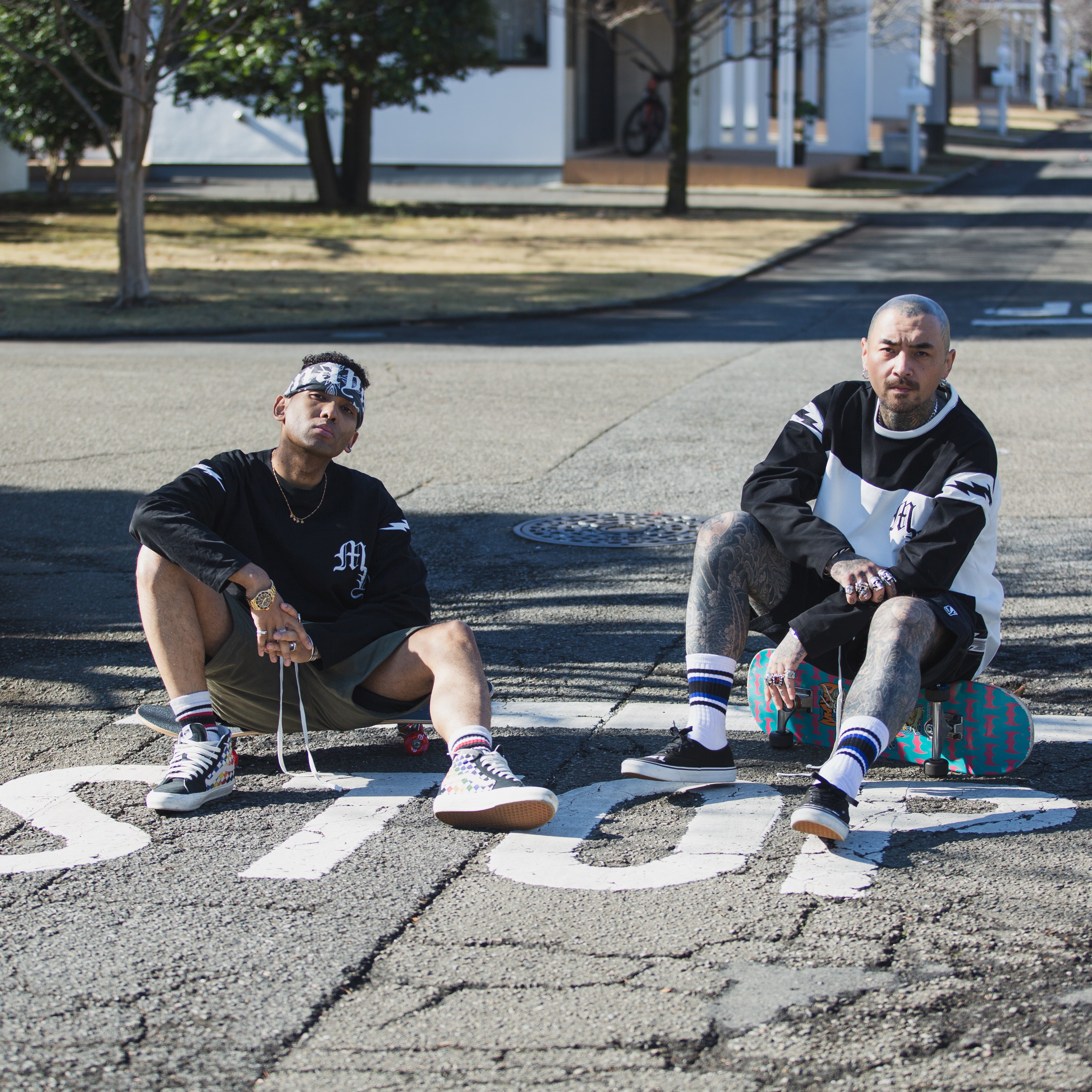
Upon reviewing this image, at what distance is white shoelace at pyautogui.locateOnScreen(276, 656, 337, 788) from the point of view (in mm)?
4492

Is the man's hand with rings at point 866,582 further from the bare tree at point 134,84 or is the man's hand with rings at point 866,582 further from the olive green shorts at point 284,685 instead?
the bare tree at point 134,84

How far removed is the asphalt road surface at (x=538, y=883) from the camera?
2953 mm

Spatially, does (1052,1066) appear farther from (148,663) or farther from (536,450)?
(536,450)

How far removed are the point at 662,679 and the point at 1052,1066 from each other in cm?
270

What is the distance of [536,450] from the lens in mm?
9680

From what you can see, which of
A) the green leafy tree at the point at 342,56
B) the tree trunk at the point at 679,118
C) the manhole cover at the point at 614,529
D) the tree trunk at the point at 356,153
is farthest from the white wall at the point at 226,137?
the manhole cover at the point at 614,529

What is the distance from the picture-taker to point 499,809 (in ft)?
13.2

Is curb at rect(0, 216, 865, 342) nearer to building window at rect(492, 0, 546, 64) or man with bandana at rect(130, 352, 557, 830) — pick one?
man with bandana at rect(130, 352, 557, 830)

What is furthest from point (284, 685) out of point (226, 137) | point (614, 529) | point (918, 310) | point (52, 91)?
point (226, 137)

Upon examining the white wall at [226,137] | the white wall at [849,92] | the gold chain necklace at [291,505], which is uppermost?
the white wall at [849,92]

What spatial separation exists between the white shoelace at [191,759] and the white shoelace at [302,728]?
0.22m

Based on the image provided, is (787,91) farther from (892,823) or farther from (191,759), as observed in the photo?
(191,759)

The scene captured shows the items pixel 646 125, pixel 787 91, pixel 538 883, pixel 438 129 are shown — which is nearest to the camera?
pixel 538 883

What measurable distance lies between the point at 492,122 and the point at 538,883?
3196 cm
